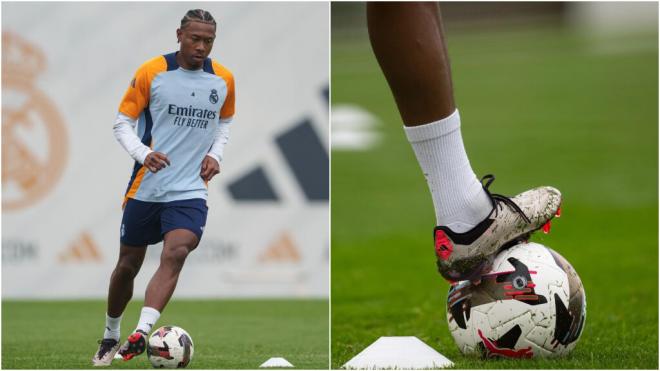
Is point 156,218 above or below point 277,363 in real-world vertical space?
above

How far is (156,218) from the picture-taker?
4184 millimetres

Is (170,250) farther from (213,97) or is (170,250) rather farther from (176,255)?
(213,97)

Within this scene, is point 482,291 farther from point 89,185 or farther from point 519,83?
point 519,83

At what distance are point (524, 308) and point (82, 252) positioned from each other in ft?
18.4

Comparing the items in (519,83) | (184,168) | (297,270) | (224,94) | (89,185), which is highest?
(224,94)

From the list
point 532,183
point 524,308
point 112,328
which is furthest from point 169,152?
point 532,183

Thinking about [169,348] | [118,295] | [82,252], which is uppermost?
[118,295]

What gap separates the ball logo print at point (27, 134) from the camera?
1004cm

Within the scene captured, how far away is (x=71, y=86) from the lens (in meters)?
10.3

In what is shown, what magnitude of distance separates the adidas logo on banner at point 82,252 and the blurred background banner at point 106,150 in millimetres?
12

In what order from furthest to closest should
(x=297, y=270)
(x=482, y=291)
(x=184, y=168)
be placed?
(x=297, y=270), (x=482, y=291), (x=184, y=168)

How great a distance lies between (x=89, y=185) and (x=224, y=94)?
232 inches

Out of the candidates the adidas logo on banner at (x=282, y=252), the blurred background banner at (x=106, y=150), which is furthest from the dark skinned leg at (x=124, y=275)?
the adidas logo on banner at (x=282, y=252)

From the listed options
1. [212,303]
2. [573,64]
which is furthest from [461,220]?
[573,64]
